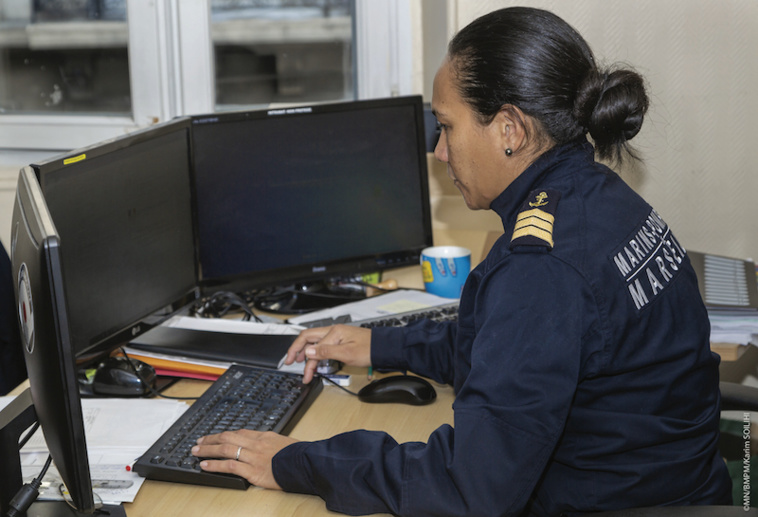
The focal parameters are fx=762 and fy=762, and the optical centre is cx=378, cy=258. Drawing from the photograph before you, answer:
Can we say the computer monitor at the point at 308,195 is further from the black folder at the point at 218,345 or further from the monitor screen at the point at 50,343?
the monitor screen at the point at 50,343

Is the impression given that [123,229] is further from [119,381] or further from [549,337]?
[549,337]

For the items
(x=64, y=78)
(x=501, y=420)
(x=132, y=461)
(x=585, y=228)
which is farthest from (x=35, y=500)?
(x=64, y=78)

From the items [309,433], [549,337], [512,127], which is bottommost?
[309,433]

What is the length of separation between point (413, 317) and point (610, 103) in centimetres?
72

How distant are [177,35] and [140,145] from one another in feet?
3.99

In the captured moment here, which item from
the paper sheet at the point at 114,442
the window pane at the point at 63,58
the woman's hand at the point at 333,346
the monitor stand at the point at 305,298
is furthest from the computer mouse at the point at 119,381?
the window pane at the point at 63,58

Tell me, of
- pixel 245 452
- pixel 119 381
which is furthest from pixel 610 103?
pixel 119 381

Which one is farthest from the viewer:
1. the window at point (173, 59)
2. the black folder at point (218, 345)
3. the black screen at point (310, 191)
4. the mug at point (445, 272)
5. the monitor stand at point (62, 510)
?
the window at point (173, 59)

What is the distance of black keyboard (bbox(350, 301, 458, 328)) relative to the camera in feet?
5.11

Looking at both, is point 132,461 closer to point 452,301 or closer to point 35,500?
point 35,500

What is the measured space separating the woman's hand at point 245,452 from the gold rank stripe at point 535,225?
421mm

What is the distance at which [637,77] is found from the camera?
1.05 metres

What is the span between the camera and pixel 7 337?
155 cm

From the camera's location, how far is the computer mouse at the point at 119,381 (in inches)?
50.2
